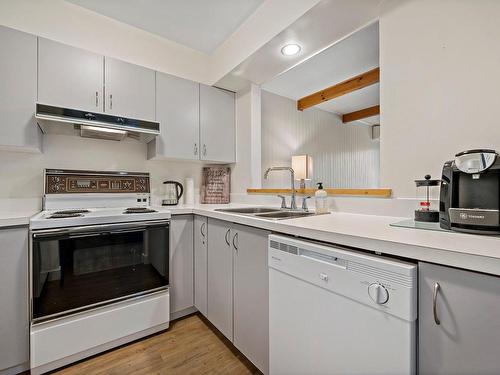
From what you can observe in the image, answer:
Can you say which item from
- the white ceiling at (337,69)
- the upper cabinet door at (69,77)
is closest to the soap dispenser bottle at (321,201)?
the white ceiling at (337,69)

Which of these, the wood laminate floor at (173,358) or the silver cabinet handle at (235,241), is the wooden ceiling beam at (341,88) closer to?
the silver cabinet handle at (235,241)

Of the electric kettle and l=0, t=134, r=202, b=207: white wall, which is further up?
l=0, t=134, r=202, b=207: white wall

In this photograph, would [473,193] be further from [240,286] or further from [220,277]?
[220,277]

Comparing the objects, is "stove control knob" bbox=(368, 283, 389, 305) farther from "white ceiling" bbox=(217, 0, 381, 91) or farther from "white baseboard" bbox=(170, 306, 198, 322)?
"white baseboard" bbox=(170, 306, 198, 322)

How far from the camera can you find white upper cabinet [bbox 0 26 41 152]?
4.82ft

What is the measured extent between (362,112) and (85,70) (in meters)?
4.03

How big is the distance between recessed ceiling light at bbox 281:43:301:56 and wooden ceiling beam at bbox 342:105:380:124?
272 centimetres

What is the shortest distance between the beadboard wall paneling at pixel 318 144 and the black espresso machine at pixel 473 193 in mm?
2170

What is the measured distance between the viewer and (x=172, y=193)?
2295 mm

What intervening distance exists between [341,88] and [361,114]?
4.65 ft

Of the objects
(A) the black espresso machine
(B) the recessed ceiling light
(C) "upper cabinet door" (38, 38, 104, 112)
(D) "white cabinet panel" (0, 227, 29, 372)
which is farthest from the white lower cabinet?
(B) the recessed ceiling light

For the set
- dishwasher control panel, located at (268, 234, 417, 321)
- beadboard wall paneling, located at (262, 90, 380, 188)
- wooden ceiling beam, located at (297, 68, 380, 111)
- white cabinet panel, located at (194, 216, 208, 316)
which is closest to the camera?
dishwasher control panel, located at (268, 234, 417, 321)

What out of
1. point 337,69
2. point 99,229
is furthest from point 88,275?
point 337,69

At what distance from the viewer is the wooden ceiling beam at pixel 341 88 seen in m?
2.65
